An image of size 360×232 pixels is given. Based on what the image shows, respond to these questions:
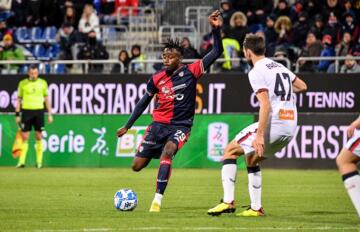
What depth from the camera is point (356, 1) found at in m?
29.7

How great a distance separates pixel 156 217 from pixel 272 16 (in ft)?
59.3

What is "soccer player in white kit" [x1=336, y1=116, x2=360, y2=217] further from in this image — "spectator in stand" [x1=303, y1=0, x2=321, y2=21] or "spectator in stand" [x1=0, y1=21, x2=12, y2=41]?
"spectator in stand" [x1=0, y1=21, x2=12, y2=41]

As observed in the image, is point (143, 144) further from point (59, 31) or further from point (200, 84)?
point (59, 31)

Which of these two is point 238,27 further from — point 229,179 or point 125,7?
point 229,179

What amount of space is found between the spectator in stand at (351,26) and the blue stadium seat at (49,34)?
31.6ft

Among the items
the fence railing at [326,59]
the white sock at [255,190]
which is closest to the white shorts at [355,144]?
the white sock at [255,190]

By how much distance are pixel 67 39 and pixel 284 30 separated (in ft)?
23.5

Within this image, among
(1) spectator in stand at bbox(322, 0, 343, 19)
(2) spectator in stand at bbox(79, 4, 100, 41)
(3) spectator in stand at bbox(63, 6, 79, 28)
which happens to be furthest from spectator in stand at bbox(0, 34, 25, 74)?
(1) spectator in stand at bbox(322, 0, 343, 19)

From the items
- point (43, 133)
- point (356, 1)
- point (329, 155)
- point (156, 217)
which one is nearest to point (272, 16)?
point (356, 1)

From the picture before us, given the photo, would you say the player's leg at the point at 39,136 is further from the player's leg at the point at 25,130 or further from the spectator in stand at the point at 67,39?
the spectator in stand at the point at 67,39

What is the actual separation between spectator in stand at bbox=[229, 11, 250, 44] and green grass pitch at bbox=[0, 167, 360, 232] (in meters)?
5.27

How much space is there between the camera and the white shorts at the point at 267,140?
496 inches

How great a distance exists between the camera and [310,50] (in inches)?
1100

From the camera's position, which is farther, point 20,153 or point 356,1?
point 356,1
